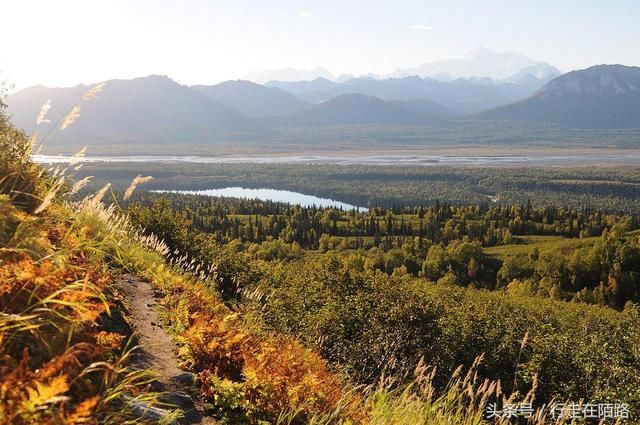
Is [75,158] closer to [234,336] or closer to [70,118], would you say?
[70,118]

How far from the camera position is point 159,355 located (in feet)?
24.6

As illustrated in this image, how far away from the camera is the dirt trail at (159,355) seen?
6383mm

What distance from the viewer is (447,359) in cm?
3634

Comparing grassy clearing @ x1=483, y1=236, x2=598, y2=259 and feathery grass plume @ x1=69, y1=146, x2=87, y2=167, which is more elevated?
feathery grass plume @ x1=69, y1=146, x2=87, y2=167

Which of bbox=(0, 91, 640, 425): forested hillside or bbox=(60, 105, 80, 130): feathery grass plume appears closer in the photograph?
bbox=(0, 91, 640, 425): forested hillside

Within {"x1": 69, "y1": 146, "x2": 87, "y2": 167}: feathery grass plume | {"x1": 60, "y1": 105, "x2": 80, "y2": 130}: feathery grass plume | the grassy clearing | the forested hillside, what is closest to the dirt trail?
the forested hillside

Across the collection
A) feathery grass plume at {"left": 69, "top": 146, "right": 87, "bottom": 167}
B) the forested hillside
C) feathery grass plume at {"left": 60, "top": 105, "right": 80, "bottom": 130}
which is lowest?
the forested hillside

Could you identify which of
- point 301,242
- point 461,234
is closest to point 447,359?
point 301,242

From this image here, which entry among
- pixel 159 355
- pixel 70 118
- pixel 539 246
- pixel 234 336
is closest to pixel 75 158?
pixel 70 118

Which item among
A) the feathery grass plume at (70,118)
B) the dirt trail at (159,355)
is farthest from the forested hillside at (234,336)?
the feathery grass plume at (70,118)

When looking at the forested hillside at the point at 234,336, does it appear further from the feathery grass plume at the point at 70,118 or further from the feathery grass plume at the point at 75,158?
the feathery grass plume at the point at 70,118

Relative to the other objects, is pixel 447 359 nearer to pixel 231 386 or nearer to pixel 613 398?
pixel 613 398

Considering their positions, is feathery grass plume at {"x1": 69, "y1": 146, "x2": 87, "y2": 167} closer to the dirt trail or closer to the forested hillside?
the forested hillside

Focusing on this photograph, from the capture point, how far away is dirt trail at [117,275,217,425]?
6383 millimetres
